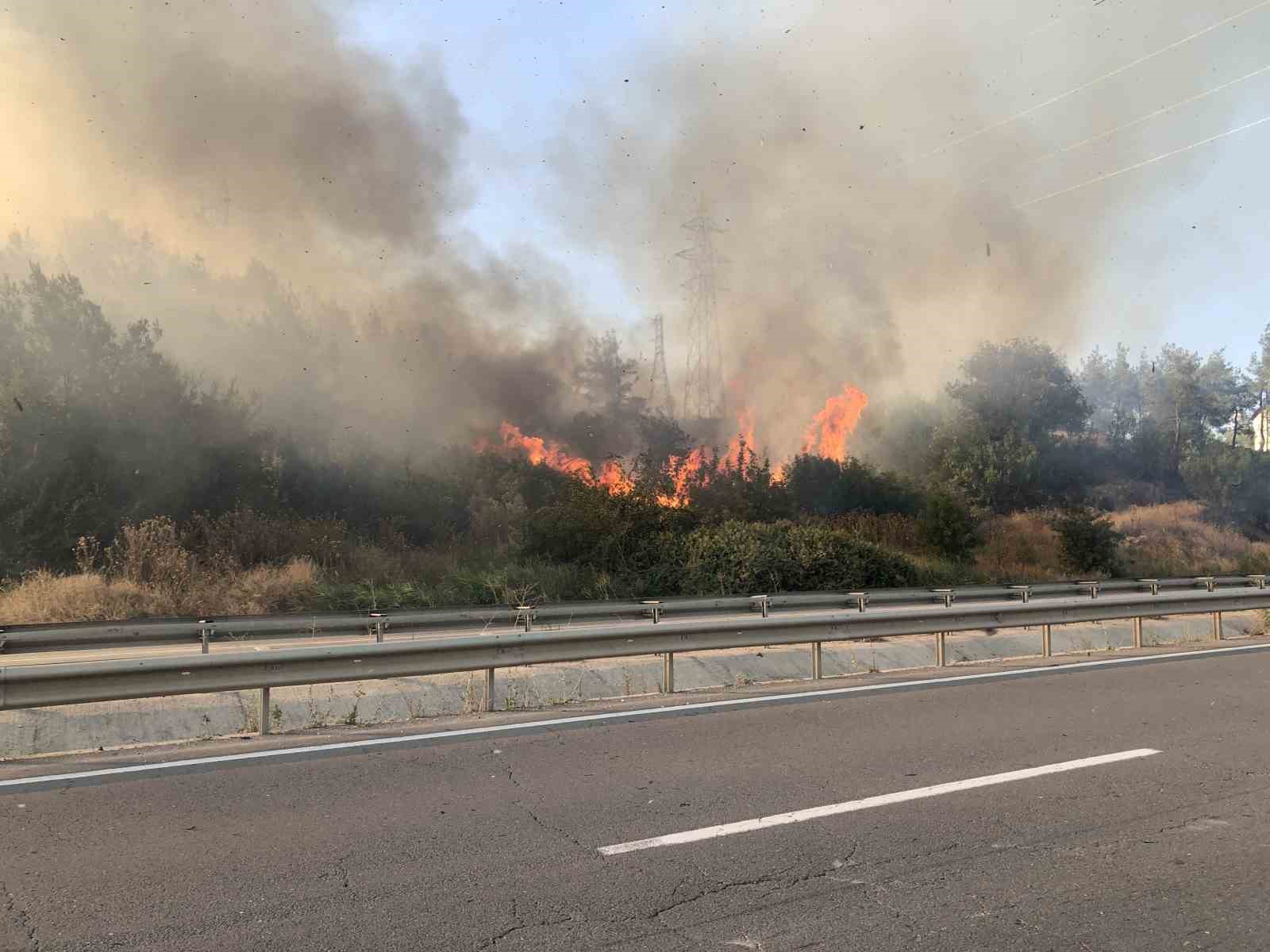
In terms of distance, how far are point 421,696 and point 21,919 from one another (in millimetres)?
5441

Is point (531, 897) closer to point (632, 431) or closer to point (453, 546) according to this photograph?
point (453, 546)

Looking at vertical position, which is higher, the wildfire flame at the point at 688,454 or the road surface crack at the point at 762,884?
the wildfire flame at the point at 688,454

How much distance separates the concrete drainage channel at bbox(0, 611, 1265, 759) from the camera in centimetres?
759

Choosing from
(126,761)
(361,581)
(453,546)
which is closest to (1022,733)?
(126,761)

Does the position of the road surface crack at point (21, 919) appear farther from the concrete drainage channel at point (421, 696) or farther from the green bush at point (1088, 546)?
the green bush at point (1088, 546)

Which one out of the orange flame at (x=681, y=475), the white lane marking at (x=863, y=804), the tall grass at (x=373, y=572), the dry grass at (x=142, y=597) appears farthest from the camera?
the orange flame at (x=681, y=475)

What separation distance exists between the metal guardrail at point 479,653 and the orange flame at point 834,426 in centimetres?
2596

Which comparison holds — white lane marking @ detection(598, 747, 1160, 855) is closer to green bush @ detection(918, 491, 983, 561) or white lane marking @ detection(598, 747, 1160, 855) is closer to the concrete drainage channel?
the concrete drainage channel

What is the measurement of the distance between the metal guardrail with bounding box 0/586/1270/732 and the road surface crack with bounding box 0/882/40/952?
106 inches

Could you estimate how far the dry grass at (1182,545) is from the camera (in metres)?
32.5

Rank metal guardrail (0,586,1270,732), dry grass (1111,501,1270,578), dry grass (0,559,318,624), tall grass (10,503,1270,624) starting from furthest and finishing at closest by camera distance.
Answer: dry grass (1111,501,1270,578) < tall grass (10,503,1270,624) < dry grass (0,559,318,624) < metal guardrail (0,586,1270,732)

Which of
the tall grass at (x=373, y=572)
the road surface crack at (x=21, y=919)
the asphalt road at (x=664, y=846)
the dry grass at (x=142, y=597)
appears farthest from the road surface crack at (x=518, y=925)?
the tall grass at (x=373, y=572)

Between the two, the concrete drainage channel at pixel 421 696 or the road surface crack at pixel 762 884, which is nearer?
the road surface crack at pixel 762 884

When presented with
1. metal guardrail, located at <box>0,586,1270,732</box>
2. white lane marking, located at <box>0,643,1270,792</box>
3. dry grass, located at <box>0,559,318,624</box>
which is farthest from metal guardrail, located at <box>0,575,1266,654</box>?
white lane marking, located at <box>0,643,1270,792</box>
